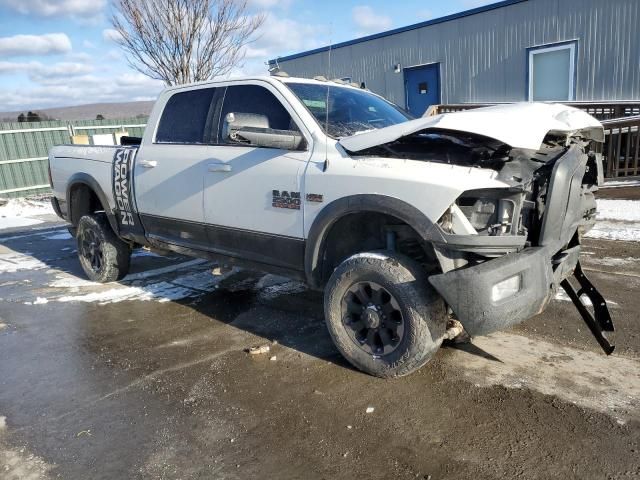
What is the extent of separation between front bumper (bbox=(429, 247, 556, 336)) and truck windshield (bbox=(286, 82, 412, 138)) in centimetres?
141

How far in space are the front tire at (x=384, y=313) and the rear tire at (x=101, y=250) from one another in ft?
11.1

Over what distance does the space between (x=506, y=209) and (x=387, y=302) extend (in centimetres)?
93

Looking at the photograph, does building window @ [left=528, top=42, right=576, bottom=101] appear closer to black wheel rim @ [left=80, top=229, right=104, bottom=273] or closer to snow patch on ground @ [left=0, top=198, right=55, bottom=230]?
black wheel rim @ [left=80, top=229, right=104, bottom=273]

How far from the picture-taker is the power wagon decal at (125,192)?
5.20 meters

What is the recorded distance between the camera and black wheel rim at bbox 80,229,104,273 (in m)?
5.98

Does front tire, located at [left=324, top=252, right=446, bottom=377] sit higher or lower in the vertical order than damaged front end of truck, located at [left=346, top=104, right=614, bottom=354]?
lower

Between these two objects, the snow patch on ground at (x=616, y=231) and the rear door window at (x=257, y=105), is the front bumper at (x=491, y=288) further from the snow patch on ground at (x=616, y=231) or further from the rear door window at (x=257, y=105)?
the snow patch on ground at (x=616, y=231)

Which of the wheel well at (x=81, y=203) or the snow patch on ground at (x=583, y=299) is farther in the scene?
the wheel well at (x=81, y=203)

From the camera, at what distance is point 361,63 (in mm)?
17250

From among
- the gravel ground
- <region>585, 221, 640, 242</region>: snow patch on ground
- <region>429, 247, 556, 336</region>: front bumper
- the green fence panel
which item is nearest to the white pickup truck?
<region>429, 247, 556, 336</region>: front bumper

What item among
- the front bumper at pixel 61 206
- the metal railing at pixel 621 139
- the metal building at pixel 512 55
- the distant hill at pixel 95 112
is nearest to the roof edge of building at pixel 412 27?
the metal building at pixel 512 55

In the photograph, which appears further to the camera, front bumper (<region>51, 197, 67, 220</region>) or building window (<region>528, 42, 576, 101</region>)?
building window (<region>528, 42, 576, 101</region>)

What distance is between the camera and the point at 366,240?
3.71 m

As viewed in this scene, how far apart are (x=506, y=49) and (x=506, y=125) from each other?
11761mm
